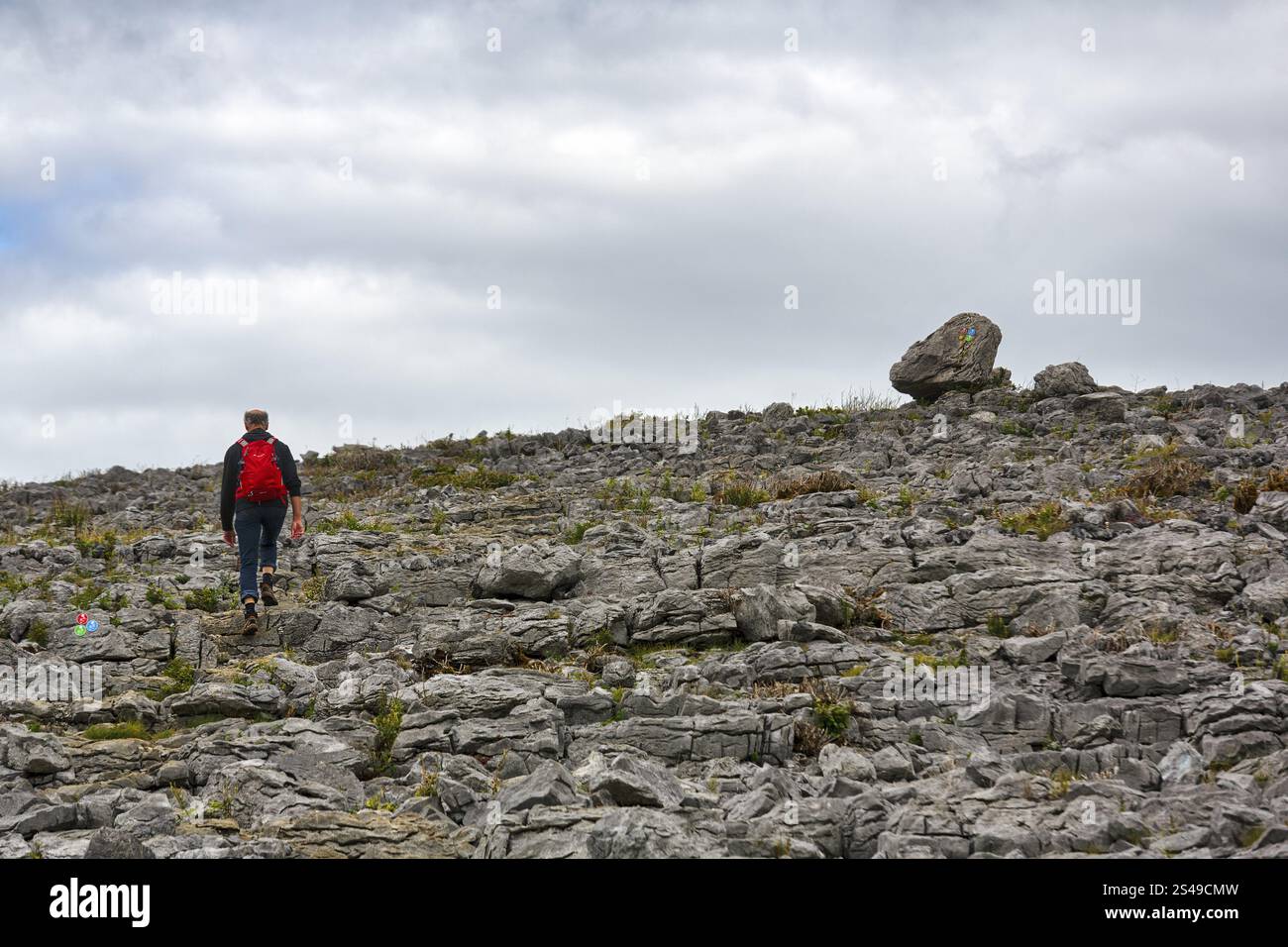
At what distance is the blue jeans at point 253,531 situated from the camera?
46.5 feet

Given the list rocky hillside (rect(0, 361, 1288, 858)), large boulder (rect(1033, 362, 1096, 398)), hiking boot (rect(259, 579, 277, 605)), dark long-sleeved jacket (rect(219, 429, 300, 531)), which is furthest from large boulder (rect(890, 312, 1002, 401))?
hiking boot (rect(259, 579, 277, 605))

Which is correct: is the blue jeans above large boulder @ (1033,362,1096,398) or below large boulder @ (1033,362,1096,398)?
below

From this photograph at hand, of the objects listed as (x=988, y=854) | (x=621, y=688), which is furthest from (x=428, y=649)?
(x=988, y=854)

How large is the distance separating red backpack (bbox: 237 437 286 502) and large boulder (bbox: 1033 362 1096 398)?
18.0 m

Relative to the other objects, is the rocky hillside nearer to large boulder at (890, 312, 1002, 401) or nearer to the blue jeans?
the blue jeans

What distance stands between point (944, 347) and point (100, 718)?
70.5 feet

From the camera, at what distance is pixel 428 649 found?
1309 centimetres

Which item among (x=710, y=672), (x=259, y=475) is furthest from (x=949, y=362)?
(x=259, y=475)

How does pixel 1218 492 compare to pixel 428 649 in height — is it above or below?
above

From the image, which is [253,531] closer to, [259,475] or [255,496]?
[255,496]

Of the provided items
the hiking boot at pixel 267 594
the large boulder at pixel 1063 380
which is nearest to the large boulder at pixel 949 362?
the large boulder at pixel 1063 380

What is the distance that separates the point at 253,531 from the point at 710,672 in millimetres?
6261

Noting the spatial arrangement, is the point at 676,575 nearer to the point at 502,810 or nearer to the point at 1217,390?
the point at 502,810

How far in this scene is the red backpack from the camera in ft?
46.3
